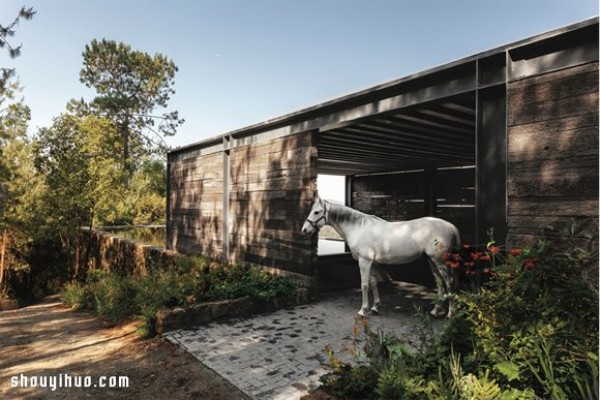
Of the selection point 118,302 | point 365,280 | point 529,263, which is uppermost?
point 529,263

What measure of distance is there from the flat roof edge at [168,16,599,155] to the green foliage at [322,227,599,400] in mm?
2467

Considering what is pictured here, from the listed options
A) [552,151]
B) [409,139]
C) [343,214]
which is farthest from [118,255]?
[552,151]

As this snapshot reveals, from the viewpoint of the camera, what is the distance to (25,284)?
50.5ft

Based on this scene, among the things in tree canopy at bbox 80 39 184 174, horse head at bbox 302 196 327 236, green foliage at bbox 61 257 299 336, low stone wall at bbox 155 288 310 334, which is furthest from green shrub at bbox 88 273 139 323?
tree canopy at bbox 80 39 184 174

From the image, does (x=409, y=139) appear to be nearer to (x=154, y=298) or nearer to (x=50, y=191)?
(x=154, y=298)

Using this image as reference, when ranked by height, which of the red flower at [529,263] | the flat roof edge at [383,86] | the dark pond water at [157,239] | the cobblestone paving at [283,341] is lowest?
the cobblestone paving at [283,341]

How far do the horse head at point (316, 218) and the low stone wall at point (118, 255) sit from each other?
18.5 ft

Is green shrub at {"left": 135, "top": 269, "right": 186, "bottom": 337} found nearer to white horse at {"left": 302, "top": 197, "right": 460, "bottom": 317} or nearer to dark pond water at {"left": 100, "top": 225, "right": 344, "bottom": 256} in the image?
white horse at {"left": 302, "top": 197, "right": 460, "bottom": 317}

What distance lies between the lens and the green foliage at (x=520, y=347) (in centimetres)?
260

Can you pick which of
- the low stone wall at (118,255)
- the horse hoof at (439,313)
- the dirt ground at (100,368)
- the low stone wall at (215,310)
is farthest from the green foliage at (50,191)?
the horse hoof at (439,313)

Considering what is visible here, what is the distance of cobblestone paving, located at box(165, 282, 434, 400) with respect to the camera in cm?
Result: 395

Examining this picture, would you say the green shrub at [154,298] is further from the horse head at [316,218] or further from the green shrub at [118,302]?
the horse head at [316,218]

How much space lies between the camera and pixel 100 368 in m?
4.58

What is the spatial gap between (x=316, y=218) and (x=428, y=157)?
235 inches
